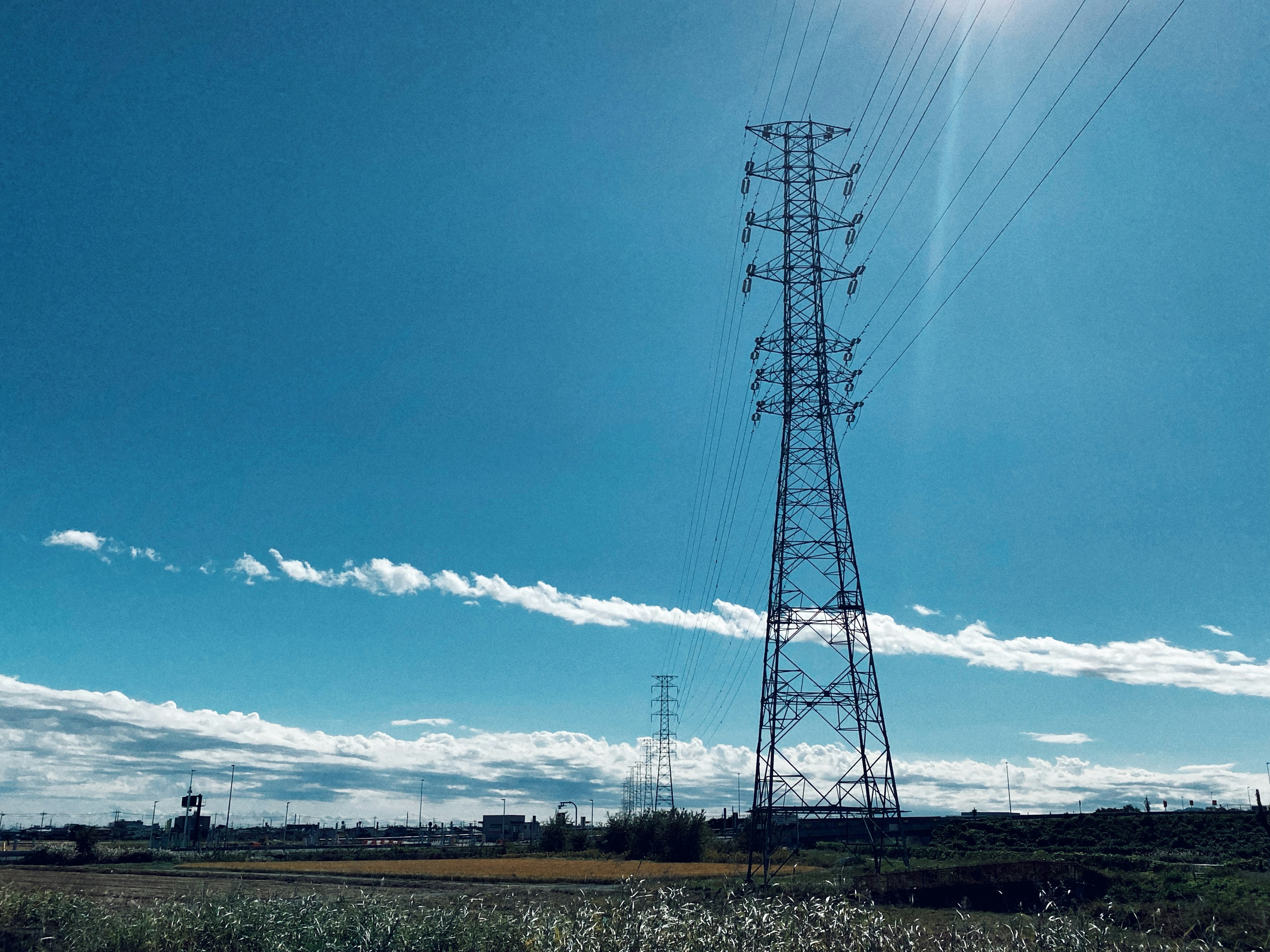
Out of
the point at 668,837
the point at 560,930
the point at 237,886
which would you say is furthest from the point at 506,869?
the point at 560,930

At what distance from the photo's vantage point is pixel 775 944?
14.2m

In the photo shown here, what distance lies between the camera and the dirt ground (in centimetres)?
2942

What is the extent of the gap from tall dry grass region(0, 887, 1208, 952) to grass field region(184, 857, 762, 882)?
78.4 ft

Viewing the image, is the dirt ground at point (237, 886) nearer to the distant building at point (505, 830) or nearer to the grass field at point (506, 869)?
the grass field at point (506, 869)

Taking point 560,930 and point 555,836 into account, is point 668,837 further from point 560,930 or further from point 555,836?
point 560,930

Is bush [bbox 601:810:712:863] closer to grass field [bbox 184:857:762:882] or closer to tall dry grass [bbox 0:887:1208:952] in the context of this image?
grass field [bbox 184:857:762:882]

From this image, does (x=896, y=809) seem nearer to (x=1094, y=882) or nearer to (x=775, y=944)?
(x=1094, y=882)

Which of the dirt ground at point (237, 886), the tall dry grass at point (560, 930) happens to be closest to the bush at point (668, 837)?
the dirt ground at point (237, 886)

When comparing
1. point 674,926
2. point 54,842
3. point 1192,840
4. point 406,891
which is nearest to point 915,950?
point 674,926

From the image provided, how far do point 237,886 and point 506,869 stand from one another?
5003cm

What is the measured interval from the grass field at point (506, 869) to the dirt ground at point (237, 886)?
2959mm

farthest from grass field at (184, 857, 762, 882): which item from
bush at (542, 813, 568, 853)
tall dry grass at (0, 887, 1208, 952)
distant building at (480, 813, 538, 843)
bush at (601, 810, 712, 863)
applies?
distant building at (480, 813, 538, 843)

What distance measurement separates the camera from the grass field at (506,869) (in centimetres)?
5325

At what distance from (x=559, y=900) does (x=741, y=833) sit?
64.2 m
